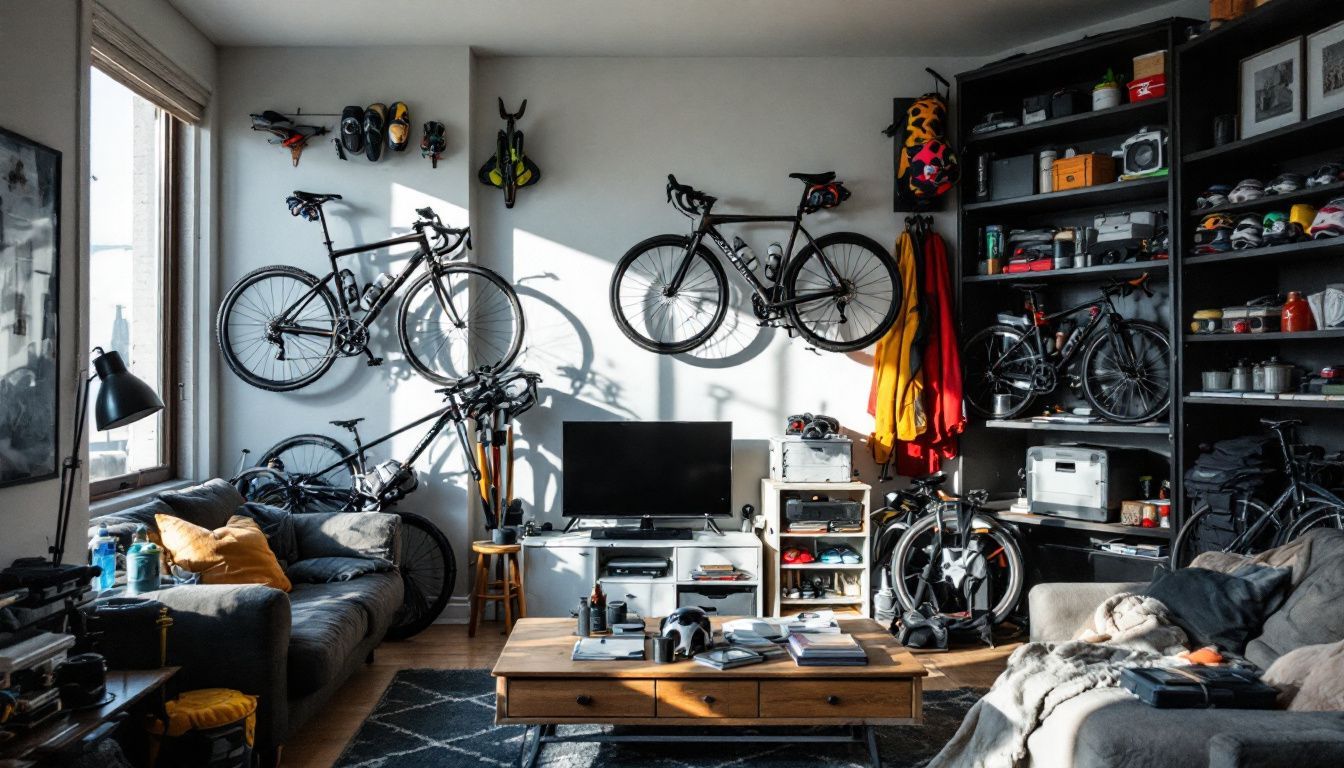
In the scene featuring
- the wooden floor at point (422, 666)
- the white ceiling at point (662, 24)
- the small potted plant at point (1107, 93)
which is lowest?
the wooden floor at point (422, 666)

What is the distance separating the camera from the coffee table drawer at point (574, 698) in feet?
9.84

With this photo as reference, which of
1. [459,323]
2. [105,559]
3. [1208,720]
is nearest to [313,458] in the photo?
[459,323]

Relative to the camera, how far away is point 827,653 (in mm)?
3090

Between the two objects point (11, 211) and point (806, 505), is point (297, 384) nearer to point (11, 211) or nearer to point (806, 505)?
point (11, 211)

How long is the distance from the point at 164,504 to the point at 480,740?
153 centimetres

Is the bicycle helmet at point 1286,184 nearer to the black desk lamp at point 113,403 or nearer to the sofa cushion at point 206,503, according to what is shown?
the black desk lamp at point 113,403

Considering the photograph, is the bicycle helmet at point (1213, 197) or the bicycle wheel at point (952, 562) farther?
the bicycle wheel at point (952, 562)

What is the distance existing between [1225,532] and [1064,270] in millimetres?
1403

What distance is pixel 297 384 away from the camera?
496cm

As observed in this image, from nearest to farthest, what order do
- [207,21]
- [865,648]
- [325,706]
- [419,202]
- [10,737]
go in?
[10,737] < [865,648] < [325,706] < [207,21] < [419,202]

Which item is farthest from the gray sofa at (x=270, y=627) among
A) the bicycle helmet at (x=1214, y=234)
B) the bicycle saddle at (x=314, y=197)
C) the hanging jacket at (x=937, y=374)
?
the bicycle helmet at (x=1214, y=234)

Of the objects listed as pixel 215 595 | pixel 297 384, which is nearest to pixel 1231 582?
pixel 215 595

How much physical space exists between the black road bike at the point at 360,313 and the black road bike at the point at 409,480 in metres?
0.20

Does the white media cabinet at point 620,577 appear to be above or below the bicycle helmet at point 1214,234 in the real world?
below
